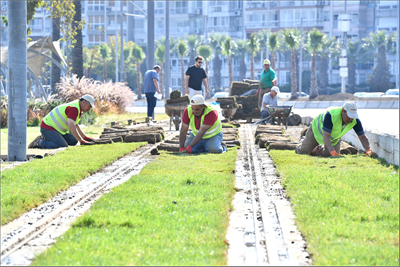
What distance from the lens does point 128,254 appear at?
4594 mm

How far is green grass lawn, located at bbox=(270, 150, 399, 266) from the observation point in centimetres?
466

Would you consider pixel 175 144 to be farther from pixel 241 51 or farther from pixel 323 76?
pixel 241 51

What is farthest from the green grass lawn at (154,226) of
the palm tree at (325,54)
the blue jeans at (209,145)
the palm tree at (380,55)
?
the palm tree at (380,55)

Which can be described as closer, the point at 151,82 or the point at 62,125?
the point at 62,125

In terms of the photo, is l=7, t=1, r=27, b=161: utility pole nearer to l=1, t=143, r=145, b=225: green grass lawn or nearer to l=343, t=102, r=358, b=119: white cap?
l=1, t=143, r=145, b=225: green grass lawn

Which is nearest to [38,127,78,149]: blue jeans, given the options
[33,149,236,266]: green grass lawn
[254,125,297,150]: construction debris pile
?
[254,125,297,150]: construction debris pile

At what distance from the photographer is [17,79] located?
11.0 metres

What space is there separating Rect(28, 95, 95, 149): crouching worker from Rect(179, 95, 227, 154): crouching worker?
2244 mm

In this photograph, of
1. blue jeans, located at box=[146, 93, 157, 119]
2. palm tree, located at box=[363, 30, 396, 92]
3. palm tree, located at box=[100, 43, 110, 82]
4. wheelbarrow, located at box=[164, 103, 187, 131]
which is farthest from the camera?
palm tree, located at box=[100, 43, 110, 82]

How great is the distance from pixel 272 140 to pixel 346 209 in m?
7.53

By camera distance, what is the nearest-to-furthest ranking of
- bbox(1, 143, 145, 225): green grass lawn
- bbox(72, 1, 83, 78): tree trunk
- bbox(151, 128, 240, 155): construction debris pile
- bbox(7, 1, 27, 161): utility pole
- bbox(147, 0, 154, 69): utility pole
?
bbox(1, 143, 145, 225): green grass lawn, bbox(7, 1, 27, 161): utility pole, bbox(151, 128, 240, 155): construction debris pile, bbox(147, 0, 154, 69): utility pole, bbox(72, 1, 83, 78): tree trunk

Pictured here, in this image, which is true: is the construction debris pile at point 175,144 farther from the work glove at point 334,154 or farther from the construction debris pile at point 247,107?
the construction debris pile at point 247,107

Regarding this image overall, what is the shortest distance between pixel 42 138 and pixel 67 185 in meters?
5.83

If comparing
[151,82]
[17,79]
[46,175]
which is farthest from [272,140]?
[151,82]
